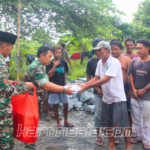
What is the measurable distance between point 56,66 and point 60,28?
5.88 meters

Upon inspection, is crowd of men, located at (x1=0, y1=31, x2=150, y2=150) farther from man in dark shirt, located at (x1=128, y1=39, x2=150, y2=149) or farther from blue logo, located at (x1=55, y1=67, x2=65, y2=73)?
blue logo, located at (x1=55, y1=67, x2=65, y2=73)

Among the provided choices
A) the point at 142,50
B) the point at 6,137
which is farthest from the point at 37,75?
the point at 142,50

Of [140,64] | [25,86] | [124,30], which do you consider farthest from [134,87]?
[124,30]

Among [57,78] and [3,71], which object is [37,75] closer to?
[3,71]

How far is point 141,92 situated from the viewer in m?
3.17

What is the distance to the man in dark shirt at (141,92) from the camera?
3172mm

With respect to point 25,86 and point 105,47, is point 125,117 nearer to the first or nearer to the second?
point 105,47

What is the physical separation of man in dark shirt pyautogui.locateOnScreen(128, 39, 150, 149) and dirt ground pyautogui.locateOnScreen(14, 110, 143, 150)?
11.5 inches

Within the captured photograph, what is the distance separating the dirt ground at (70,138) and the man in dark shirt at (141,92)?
293 millimetres

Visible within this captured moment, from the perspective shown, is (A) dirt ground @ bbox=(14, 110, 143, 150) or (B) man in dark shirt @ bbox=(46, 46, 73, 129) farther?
(B) man in dark shirt @ bbox=(46, 46, 73, 129)

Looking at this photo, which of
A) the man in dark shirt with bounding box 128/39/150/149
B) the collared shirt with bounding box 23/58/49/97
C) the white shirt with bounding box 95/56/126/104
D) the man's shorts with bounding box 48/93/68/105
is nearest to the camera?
the collared shirt with bounding box 23/58/49/97

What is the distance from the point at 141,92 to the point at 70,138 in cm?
178

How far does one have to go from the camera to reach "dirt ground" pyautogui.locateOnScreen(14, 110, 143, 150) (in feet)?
10.7

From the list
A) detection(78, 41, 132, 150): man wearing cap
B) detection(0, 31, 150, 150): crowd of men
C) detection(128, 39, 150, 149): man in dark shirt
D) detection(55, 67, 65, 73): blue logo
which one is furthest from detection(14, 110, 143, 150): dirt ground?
detection(55, 67, 65, 73): blue logo
